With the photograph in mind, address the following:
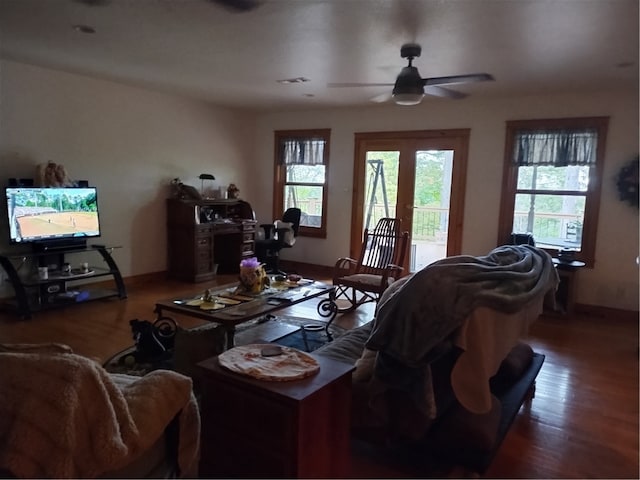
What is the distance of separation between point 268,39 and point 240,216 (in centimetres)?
363

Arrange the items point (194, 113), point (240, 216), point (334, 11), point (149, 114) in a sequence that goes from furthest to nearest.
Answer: point (240, 216), point (194, 113), point (149, 114), point (334, 11)

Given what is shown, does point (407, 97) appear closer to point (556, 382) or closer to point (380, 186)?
point (556, 382)

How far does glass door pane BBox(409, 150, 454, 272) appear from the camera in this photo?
6008mm

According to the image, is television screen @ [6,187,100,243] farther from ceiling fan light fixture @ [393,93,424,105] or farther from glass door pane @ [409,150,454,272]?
glass door pane @ [409,150,454,272]

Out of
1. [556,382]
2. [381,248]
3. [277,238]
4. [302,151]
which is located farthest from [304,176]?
[556,382]

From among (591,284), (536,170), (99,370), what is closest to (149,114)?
(536,170)

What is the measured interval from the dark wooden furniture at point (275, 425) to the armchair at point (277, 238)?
4636mm

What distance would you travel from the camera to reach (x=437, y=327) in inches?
71.9

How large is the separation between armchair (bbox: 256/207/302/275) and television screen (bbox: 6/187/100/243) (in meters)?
2.19

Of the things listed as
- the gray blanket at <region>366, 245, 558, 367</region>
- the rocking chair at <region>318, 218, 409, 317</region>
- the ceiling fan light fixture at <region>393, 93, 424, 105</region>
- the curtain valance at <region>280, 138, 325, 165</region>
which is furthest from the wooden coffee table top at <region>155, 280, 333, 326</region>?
the curtain valance at <region>280, 138, 325, 165</region>

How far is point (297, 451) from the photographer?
1591 millimetres

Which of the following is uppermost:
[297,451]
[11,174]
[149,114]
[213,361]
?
[149,114]

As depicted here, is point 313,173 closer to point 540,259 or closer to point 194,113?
point 194,113

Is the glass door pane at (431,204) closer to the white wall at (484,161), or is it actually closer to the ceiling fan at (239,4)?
the white wall at (484,161)
